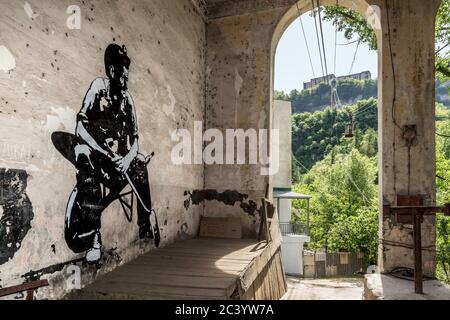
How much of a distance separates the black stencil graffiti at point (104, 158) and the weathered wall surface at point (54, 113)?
0.10 metres

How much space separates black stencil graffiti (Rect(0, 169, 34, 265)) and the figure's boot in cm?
91

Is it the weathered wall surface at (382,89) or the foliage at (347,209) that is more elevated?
the weathered wall surface at (382,89)

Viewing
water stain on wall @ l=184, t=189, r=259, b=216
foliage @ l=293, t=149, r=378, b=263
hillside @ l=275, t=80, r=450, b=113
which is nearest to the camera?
water stain on wall @ l=184, t=189, r=259, b=216

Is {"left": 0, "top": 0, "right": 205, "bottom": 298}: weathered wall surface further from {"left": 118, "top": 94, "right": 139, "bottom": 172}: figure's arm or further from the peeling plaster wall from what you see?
the peeling plaster wall

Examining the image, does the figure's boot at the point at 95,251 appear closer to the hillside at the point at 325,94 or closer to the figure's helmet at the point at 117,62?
the figure's helmet at the point at 117,62

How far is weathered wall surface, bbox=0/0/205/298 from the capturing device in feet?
8.66

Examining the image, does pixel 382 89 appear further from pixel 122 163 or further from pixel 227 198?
pixel 122 163

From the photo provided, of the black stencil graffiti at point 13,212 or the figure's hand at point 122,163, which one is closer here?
the black stencil graffiti at point 13,212

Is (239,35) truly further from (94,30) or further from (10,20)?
(10,20)

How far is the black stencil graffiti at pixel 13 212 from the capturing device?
8.42 feet

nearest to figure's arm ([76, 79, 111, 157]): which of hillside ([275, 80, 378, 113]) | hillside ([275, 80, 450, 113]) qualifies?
hillside ([275, 80, 450, 113])

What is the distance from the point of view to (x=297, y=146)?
5388 cm

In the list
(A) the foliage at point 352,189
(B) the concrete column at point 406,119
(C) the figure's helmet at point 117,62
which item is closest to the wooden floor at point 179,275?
(C) the figure's helmet at point 117,62

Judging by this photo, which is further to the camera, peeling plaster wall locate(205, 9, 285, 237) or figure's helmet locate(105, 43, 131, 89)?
peeling plaster wall locate(205, 9, 285, 237)
